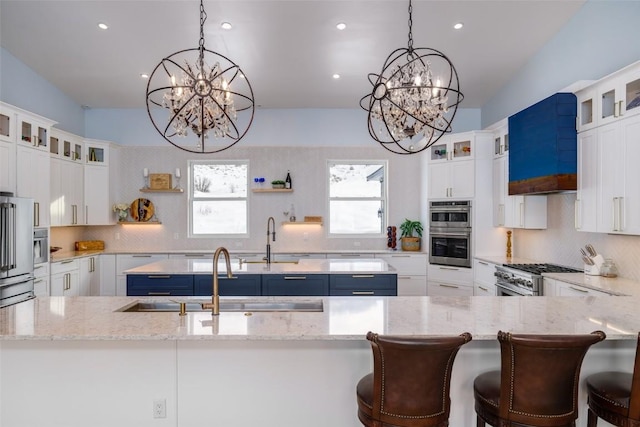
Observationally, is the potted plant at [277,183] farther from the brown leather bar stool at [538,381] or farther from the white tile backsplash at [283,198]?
the brown leather bar stool at [538,381]

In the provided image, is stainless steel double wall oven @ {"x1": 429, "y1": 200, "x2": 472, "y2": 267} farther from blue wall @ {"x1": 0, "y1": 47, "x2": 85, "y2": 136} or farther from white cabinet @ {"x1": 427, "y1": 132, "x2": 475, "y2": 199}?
blue wall @ {"x1": 0, "y1": 47, "x2": 85, "y2": 136}

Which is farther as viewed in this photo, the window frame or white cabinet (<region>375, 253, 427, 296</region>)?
the window frame

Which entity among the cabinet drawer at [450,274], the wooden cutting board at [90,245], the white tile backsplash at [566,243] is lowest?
the cabinet drawer at [450,274]

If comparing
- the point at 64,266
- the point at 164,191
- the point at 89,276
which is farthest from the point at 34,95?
the point at 89,276

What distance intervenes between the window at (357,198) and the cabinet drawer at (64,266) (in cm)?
389

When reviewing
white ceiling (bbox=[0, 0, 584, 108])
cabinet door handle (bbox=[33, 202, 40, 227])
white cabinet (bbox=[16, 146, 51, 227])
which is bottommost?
cabinet door handle (bbox=[33, 202, 40, 227])

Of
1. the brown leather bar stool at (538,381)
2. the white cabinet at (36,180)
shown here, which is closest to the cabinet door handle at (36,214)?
the white cabinet at (36,180)

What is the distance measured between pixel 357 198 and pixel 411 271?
5.14 feet

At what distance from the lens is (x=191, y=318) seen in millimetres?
1969

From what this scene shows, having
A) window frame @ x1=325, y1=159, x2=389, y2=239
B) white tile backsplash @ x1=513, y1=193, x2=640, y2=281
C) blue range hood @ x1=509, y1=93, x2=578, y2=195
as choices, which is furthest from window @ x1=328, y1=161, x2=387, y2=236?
blue range hood @ x1=509, y1=93, x2=578, y2=195

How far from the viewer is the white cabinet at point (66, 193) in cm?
512

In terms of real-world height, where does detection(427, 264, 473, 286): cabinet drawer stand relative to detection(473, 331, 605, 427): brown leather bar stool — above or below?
below

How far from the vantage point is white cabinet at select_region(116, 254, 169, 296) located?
5871 mm

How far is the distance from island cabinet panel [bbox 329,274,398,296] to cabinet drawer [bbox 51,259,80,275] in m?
3.74
